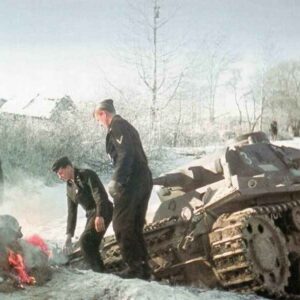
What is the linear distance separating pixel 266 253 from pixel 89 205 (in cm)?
213

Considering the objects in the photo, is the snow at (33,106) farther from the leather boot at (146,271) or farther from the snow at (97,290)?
the snow at (97,290)

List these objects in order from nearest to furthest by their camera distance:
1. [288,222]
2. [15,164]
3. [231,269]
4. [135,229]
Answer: [135,229] < [231,269] < [288,222] < [15,164]

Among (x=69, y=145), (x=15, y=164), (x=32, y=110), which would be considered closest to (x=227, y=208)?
(x=15, y=164)

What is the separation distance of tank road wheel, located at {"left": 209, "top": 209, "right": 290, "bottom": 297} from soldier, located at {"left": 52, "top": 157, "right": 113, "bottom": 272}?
1.29 metres

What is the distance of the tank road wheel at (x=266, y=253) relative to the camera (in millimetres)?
6320

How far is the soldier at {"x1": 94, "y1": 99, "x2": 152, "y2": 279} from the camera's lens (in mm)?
5816

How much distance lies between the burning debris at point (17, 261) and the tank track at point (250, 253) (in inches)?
81.2

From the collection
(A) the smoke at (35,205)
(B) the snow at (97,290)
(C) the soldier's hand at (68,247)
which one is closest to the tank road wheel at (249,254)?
(B) the snow at (97,290)

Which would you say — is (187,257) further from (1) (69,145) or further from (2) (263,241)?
(1) (69,145)

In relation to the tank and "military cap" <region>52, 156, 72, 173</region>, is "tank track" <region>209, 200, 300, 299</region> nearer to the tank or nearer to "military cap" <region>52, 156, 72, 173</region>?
the tank

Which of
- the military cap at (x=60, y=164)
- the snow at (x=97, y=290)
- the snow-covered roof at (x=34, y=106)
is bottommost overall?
the snow at (x=97, y=290)

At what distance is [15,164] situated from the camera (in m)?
17.3

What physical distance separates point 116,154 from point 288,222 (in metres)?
2.82

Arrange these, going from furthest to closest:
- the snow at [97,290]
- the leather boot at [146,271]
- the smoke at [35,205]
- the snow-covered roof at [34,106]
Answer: the snow-covered roof at [34,106]
the smoke at [35,205]
the leather boot at [146,271]
the snow at [97,290]
